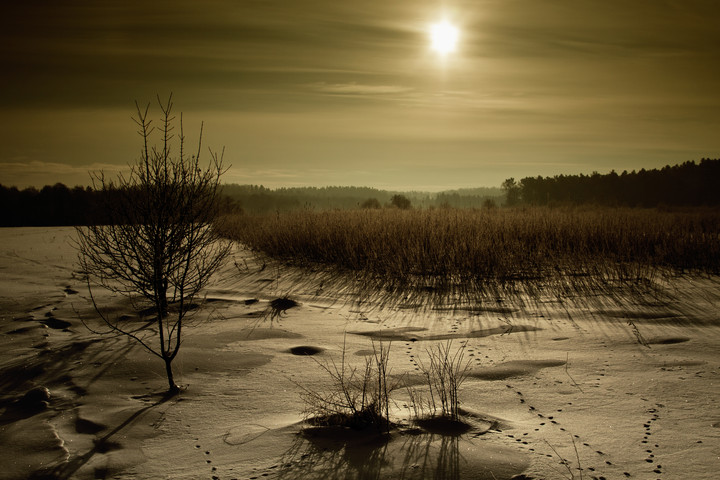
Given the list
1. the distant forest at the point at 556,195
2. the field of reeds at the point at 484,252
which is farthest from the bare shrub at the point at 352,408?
the distant forest at the point at 556,195

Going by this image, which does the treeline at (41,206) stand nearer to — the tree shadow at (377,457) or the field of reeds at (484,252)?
the field of reeds at (484,252)

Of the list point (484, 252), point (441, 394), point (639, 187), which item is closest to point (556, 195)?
point (639, 187)

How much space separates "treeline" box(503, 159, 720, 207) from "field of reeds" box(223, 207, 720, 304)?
21.3 m

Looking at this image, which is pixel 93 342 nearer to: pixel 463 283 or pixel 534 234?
pixel 463 283

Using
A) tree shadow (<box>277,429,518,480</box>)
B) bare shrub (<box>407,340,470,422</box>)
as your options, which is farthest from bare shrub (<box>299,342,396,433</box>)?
bare shrub (<box>407,340,470,422</box>)

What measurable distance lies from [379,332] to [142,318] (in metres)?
3.52

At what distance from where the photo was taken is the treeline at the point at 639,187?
125 feet

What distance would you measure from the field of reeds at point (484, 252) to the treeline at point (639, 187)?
21330mm

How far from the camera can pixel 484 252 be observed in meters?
10.3

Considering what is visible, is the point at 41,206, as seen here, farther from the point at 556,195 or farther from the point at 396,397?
the point at 556,195

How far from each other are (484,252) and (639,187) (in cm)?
3955

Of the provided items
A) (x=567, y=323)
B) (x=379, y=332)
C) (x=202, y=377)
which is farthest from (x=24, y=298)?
(x=567, y=323)

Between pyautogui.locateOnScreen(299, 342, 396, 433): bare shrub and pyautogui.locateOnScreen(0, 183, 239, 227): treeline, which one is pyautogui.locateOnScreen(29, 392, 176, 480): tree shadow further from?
pyautogui.locateOnScreen(0, 183, 239, 227): treeline

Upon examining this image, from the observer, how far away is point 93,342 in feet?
18.6
